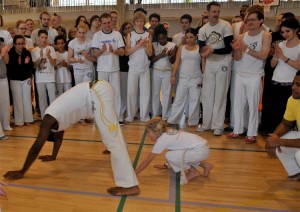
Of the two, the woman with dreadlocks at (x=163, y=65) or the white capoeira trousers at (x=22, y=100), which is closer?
the white capoeira trousers at (x=22, y=100)

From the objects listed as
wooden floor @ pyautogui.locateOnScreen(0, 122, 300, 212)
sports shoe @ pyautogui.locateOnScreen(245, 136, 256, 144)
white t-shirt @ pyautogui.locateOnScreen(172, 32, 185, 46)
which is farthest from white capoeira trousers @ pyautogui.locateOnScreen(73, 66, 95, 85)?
sports shoe @ pyautogui.locateOnScreen(245, 136, 256, 144)

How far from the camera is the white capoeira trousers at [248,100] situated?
4.52 m

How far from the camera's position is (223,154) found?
4258mm

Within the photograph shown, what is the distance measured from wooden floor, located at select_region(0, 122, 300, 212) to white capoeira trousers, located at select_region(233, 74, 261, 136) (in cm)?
30

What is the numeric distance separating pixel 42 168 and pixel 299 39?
3515mm

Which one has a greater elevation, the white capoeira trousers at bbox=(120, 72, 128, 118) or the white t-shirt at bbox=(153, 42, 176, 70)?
the white t-shirt at bbox=(153, 42, 176, 70)

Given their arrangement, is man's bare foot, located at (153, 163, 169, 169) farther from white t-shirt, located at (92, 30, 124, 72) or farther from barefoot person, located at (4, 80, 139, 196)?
white t-shirt, located at (92, 30, 124, 72)

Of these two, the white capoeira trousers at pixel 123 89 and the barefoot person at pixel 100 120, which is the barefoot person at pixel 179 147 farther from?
the white capoeira trousers at pixel 123 89

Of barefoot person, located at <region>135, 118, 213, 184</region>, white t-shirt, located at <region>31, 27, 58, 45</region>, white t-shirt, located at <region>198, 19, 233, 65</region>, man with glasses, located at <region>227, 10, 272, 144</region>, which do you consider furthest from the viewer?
white t-shirt, located at <region>31, 27, 58, 45</region>

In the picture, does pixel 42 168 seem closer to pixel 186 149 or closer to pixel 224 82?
pixel 186 149

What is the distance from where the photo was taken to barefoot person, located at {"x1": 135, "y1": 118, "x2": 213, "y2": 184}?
10.9ft

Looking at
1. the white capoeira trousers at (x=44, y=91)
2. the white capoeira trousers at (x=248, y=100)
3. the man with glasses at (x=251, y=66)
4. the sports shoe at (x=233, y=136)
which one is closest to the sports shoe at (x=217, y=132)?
the sports shoe at (x=233, y=136)

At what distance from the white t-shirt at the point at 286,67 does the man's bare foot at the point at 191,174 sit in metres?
1.78

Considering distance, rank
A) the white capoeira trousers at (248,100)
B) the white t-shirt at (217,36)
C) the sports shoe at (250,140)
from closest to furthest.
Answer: the white capoeira trousers at (248,100)
the sports shoe at (250,140)
the white t-shirt at (217,36)
